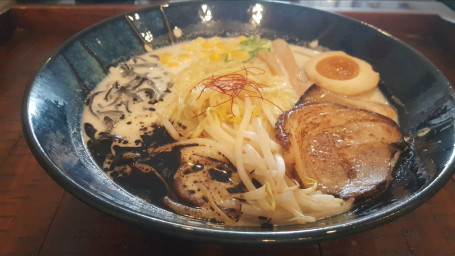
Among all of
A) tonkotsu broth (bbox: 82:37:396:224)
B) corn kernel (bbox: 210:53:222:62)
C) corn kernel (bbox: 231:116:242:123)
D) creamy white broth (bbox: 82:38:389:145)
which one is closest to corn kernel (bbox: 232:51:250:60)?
tonkotsu broth (bbox: 82:37:396:224)

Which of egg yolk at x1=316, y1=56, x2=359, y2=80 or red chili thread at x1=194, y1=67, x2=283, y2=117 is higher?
red chili thread at x1=194, y1=67, x2=283, y2=117

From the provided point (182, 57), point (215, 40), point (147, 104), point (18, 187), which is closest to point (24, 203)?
point (18, 187)

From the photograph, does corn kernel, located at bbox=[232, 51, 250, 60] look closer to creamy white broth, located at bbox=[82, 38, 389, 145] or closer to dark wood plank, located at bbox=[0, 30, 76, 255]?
creamy white broth, located at bbox=[82, 38, 389, 145]

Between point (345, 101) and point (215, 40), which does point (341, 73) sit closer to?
point (345, 101)

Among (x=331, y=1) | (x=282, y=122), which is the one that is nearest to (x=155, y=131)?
(x=282, y=122)

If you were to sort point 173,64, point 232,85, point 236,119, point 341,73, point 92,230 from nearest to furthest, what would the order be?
point 92,230 < point 236,119 < point 232,85 < point 341,73 < point 173,64

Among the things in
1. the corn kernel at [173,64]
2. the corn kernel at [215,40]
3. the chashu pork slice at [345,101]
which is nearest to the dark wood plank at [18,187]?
the corn kernel at [173,64]

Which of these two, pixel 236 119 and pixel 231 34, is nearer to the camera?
pixel 236 119

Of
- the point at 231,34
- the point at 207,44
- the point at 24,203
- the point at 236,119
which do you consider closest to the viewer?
the point at 24,203
